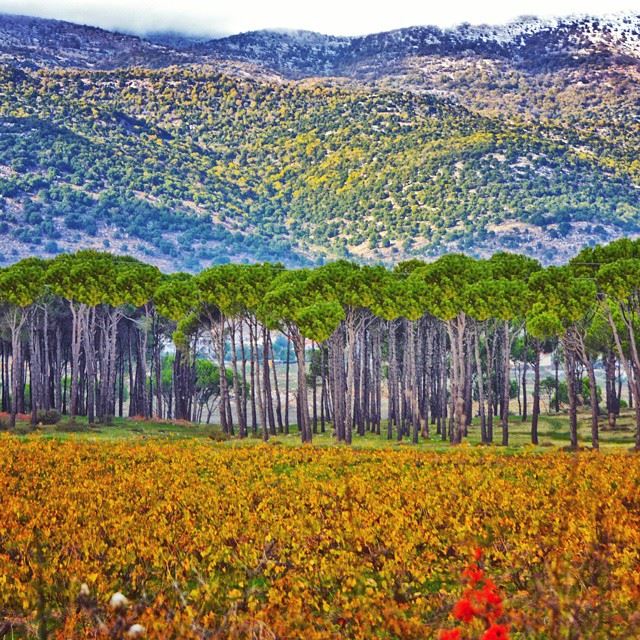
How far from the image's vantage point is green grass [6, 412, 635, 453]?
164ft

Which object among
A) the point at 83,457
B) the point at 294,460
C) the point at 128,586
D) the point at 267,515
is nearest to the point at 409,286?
the point at 294,460

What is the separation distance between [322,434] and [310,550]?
52565 mm

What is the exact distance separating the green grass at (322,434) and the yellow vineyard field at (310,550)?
73.8 ft

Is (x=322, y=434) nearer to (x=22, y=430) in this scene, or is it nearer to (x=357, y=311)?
(x=357, y=311)

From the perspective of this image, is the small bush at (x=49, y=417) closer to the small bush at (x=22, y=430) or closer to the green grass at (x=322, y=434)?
the green grass at (x=322, y=434)

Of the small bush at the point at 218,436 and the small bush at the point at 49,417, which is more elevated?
the small bush at the point at 49,417

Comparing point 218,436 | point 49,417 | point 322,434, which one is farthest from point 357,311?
point 49,417

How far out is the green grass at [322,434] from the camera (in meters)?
50.1

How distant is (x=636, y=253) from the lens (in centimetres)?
4972

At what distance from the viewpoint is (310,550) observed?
17000mm

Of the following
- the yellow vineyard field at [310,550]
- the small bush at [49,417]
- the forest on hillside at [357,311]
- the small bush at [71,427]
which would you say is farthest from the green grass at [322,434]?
the yellow vineyard field at [310,550]

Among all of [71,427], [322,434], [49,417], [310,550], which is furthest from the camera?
[322,434]

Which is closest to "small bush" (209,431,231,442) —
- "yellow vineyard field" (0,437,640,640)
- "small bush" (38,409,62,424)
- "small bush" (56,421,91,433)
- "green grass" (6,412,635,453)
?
"green grass" (6,412,635,453)

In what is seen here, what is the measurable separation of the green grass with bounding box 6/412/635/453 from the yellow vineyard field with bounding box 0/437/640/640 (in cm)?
2249
